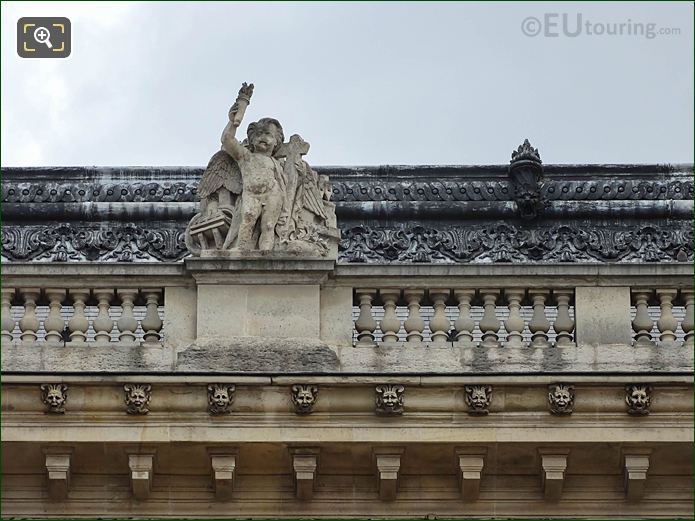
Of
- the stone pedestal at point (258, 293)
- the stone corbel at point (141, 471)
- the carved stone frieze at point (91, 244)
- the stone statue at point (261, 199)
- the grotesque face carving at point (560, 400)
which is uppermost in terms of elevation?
the carved stone frieze at point (91, 244)

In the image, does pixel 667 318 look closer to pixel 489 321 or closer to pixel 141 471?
pixel 489 321

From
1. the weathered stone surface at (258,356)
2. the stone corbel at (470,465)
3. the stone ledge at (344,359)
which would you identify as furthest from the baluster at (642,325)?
the weathered stone surface at (258,356)

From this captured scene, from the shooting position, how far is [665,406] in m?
26.0

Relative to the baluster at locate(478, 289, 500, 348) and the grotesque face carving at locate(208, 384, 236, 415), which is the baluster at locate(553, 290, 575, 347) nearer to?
the baluster at locate(478, 289, 500, 348)

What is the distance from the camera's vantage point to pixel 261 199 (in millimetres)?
27453

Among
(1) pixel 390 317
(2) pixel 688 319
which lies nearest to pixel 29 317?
(1) pixel 390 317

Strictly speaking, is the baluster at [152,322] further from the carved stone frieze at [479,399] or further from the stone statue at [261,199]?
the carved stone frieze at [479,399]

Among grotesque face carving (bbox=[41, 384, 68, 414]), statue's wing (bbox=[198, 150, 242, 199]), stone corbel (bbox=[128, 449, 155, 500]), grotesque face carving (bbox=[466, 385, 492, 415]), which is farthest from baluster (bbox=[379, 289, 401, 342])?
grotesque face carving (bbox=[41, 384, 68, 414])

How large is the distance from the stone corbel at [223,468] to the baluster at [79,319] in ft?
6.17

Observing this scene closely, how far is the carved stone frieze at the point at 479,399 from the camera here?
25.9 metres

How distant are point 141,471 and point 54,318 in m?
1.98

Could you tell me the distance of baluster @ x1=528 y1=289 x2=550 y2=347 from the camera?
26.8m

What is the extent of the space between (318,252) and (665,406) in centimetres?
369

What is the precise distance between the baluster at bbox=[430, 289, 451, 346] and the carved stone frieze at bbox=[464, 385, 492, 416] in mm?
840
